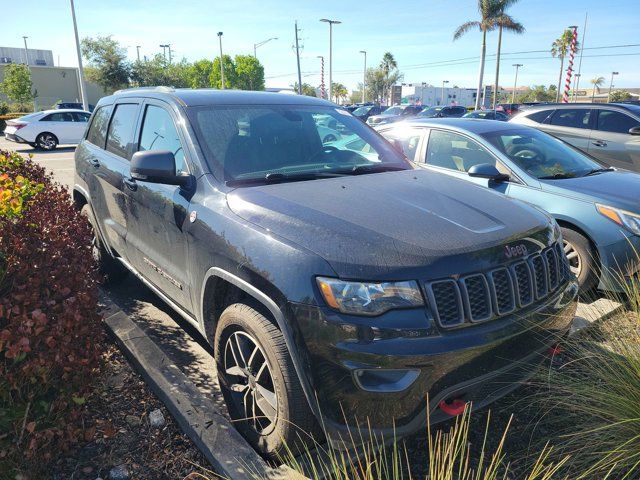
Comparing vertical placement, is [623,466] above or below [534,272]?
below

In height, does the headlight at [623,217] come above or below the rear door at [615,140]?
below

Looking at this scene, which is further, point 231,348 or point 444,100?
point 444,100

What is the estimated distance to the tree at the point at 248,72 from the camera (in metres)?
80.1

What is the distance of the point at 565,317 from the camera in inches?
102

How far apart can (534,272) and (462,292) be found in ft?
1.74

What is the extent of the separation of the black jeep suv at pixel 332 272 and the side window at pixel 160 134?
0.06 ft

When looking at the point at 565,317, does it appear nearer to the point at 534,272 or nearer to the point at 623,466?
the point at 534,272

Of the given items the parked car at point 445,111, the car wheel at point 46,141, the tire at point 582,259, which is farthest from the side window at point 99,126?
the parked car at point 445,111

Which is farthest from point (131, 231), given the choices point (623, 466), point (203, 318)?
point (623, 466)

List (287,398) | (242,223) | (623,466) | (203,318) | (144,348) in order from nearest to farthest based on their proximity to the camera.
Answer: (623,466) → (287,398) → (242,223) → (203,318) → (144,348)

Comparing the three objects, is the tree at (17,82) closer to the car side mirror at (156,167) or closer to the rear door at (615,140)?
the rear door at (615,140)

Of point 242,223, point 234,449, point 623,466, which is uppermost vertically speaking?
point 242,223

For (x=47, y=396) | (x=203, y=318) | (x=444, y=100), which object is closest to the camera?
(x=47, y=396)

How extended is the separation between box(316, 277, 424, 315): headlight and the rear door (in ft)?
24.6
